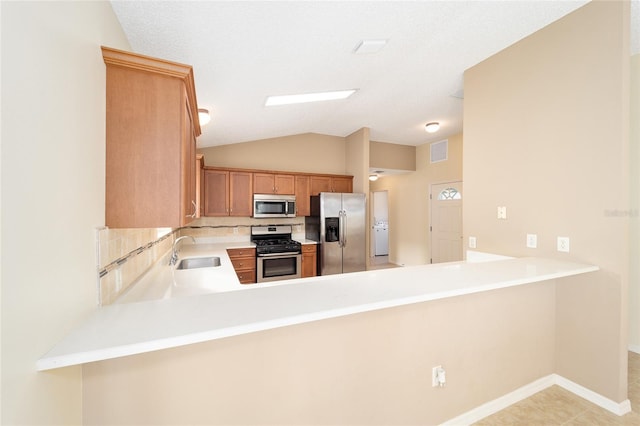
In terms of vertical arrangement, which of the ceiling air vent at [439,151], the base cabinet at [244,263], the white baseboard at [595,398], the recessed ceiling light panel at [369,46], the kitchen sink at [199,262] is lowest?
the white baseboard at [595,398]

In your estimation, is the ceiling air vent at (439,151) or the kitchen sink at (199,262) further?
the ceiling air vent at (439,151)

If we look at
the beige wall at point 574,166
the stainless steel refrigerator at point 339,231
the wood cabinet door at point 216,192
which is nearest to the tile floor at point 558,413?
the beige wall at point 574,166

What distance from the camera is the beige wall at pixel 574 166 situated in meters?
1.75

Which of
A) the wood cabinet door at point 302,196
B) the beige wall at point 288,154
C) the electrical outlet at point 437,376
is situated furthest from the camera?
the wood cabinet door at point 302,196

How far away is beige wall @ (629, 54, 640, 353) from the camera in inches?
94.6

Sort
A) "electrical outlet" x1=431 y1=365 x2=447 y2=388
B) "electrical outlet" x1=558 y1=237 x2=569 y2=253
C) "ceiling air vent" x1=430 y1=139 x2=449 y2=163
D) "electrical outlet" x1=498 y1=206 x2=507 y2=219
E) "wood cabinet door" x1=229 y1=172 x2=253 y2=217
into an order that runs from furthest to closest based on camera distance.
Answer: "ceiling air vent" x1=430 y1=139 x2=449 y2=163
"wood cabinet door" x1=229 y1=172 x2=253 y2=217
"electrical outlet" x1=498 y1=206 x2=507 y2=219
"electrical outlet" x1=558 y1=237 x2=569 y2=253
"electrical outlet" x1=431 y1=365 x2=447 y2=388

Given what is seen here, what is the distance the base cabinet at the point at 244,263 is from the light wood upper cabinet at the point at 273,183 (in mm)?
1038

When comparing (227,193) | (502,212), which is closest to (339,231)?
(227,193)

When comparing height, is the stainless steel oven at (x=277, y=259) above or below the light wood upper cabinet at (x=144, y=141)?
below

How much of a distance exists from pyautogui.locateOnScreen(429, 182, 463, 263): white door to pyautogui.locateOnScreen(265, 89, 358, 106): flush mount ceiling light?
2971mm

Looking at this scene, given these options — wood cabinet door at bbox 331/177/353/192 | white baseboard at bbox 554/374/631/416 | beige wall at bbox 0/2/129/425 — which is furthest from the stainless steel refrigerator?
beige wall at bbox 0/2/129/425

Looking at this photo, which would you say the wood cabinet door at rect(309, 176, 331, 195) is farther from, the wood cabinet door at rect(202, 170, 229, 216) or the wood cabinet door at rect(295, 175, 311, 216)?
the wood cabinet door at rect(202, 170, 229, 216)

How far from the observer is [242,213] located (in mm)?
Answer: 4281

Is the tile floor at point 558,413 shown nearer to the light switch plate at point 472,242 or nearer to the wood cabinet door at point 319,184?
the light switch plate at point 472,242
